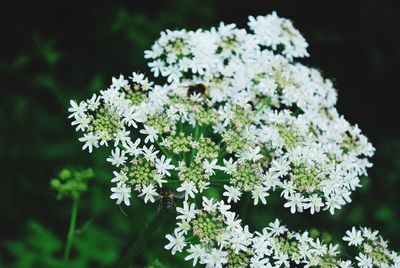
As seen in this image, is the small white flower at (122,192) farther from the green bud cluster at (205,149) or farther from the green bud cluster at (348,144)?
the green bud cluster at (348,144)

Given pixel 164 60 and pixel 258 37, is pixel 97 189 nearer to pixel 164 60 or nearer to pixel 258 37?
pixel 164 60

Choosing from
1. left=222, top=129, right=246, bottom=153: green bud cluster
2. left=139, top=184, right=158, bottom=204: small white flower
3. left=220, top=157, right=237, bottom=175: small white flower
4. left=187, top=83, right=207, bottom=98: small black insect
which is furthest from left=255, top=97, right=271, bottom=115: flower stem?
left=139, top=184, right=158, bottom=204: small white flower

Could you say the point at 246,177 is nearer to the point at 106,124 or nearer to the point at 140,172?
the point at 140,172

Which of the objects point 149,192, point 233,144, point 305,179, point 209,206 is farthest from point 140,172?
point 305,179

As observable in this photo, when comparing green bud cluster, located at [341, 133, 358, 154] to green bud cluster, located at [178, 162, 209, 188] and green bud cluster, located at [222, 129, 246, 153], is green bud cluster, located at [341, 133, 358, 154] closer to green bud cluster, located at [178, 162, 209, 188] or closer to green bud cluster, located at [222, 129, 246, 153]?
green bud cluster, located at [222, 129, 246, 153]

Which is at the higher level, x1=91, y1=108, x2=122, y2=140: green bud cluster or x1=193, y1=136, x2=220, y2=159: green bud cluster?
x1=193, y1=136, x2=220, y2=159: green bud cluster

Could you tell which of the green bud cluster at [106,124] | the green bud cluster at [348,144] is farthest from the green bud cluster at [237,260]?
the green bud cluster at [348,144]

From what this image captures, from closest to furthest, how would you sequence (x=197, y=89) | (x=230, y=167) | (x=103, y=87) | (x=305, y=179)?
1. (x=230, y=167)
2. (x=305, y=179)
3. (x=197, y=89)
4. (x=103, y=87)
